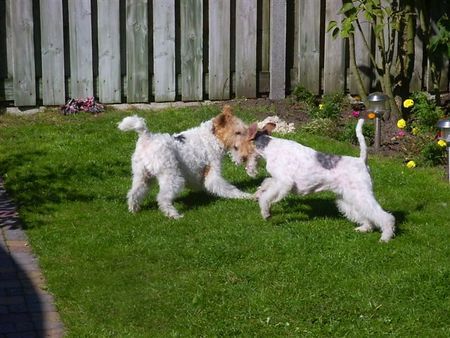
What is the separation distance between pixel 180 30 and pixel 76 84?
1481 mm

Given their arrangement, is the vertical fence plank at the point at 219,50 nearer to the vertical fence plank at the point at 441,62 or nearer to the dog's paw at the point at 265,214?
the vertical fence plank at the point at 441,62

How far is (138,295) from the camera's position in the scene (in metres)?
6.10

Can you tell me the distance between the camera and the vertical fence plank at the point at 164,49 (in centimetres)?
1096

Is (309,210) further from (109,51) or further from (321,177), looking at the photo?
(109,51)

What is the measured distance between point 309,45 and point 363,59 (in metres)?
0.76

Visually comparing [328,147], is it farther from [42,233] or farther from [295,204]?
[42,233]

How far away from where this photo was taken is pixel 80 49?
1087 centimetres

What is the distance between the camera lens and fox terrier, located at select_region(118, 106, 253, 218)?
7504 millimetres

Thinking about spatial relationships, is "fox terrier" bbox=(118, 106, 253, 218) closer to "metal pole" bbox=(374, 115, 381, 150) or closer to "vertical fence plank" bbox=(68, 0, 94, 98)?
"metal pole" bbox=(374, 115, 381, 150)

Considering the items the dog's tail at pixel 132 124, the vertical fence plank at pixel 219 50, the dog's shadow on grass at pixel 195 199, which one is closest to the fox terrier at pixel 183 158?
the dog's tail at pixel 132 124

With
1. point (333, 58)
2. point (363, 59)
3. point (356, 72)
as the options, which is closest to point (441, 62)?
point (363, 59)

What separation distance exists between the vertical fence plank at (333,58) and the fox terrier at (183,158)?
3.88 m

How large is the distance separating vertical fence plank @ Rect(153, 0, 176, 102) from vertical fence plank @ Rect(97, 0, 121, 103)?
474 mm

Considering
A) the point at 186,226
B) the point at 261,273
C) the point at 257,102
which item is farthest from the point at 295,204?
the point at 257,102
